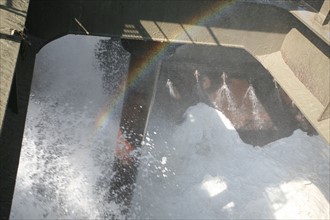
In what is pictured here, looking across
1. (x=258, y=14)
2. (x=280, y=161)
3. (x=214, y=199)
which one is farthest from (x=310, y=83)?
(x=280, y=161)

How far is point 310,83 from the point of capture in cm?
656

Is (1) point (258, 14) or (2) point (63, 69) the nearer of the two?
(1) point (258, 14)

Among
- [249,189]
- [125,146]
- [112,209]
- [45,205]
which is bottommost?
[45,205]

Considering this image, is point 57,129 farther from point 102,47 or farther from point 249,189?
point 249,189

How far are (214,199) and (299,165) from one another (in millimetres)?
4658

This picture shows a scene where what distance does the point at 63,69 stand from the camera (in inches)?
647

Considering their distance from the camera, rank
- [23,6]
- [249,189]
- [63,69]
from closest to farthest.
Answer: [23,6], [249,189], [63,69]

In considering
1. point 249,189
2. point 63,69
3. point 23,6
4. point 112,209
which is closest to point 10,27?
point 23,6

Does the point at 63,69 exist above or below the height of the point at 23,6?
below

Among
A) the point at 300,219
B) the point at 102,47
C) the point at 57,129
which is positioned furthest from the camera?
the point at 102,47

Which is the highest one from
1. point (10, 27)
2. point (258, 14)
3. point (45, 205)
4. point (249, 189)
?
point (258, 14)

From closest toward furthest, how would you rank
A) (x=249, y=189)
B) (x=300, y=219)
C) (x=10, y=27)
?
1. (x=10, y=27)
2. (x=300, y=219)
3. (x=249, y=189)

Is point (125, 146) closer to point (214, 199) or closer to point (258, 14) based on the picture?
point (214, 199)

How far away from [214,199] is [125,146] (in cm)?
430
